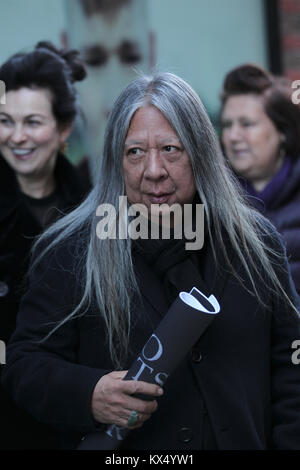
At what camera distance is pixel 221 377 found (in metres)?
2.11

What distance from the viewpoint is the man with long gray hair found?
2.07 metres

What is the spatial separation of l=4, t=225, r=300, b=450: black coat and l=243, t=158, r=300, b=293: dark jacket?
0.82 metres

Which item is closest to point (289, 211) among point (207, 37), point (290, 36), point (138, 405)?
point (138, 405)

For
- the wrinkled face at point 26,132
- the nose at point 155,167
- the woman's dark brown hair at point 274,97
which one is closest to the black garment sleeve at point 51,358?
the nose at point 155,167

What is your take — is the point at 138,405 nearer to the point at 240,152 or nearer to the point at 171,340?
the point at 171,340

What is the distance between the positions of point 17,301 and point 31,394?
2.39 feet

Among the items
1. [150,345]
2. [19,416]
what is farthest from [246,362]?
[19,416]

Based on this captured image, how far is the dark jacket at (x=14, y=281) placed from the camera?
269 centimetres

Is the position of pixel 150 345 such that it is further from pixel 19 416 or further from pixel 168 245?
pixel 19 416

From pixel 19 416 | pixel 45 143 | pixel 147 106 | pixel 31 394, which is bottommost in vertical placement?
pixel 19 416

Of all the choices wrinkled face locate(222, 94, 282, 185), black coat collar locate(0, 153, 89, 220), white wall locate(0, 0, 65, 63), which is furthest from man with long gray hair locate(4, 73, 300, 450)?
white wall locate(0, 0, 65, 63)

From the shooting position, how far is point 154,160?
213cm

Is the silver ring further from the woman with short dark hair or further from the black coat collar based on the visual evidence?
the woman with short dark hair

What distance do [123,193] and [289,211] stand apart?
1195 mm
